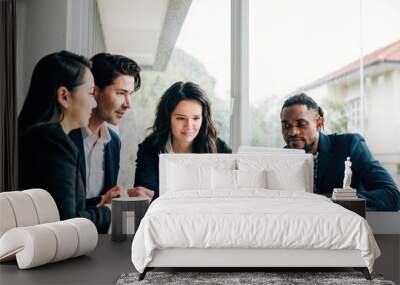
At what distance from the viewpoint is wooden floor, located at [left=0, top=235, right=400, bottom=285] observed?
4.11 m

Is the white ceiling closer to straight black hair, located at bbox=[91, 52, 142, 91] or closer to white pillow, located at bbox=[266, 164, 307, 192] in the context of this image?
straight black hair, located at bbox=[91, 52, 142, 91]

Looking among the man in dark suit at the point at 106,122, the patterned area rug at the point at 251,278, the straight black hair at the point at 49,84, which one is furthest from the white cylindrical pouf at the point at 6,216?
the straight black hair at the point at 49,84

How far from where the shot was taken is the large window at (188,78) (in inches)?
255

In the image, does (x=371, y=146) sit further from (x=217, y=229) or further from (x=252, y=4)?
(x=217, y=229)

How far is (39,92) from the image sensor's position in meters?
6.40

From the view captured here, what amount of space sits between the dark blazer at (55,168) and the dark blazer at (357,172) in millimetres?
2817

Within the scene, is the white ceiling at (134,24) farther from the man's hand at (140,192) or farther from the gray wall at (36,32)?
the man's hand at (140,192)

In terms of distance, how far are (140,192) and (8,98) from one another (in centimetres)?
186

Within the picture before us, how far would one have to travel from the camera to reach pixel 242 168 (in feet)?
19.7

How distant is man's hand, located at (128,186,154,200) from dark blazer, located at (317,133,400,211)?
2.04 metres

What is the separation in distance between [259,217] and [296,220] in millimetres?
284

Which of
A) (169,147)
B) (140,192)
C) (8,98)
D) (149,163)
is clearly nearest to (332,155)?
(169,147)

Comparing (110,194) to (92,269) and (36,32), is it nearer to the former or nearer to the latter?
(92,269)

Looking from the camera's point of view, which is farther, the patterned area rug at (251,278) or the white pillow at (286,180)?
the white pillow at (286,180)
